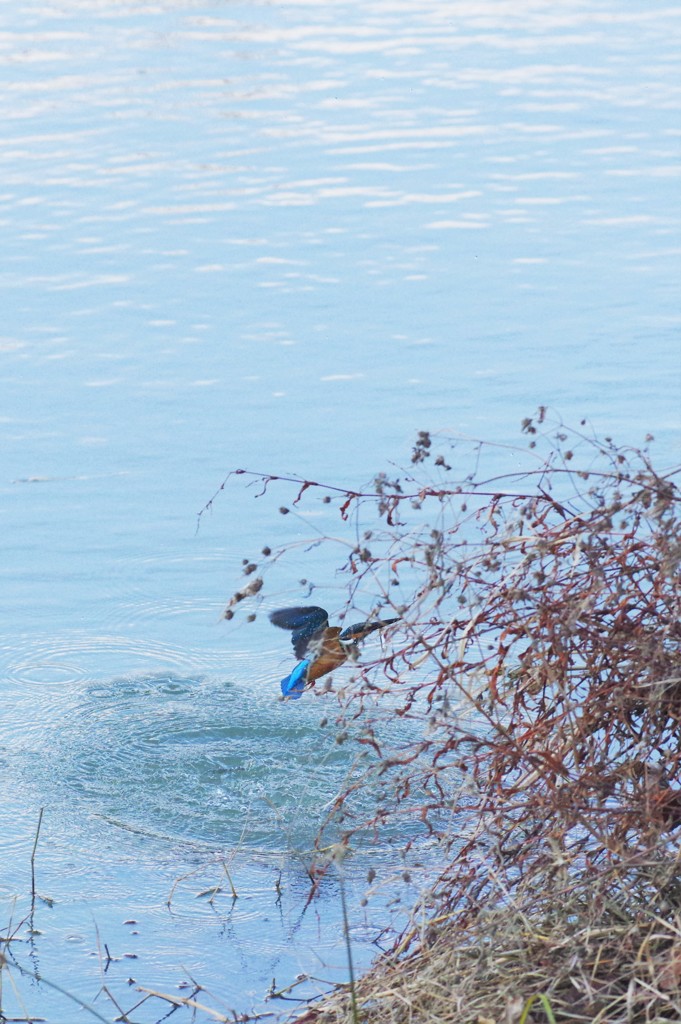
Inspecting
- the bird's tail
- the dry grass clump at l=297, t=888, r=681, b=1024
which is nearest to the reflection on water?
the bird's tail

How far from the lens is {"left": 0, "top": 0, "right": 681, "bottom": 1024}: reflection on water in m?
4.76

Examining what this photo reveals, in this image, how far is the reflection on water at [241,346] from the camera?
15.6 feet

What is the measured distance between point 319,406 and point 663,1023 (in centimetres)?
527

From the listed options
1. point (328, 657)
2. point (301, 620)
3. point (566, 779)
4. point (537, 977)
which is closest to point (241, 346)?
point (301, 620)

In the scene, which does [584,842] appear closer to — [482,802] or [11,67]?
[482,802]

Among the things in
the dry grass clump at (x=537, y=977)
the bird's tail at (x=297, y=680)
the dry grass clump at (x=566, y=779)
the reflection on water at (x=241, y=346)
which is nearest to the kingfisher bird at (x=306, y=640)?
the bird's tail at (x=297, y=680)

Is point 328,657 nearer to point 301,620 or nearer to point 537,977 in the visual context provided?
point 301,620

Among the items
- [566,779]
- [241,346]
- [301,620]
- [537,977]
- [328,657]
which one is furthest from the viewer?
[241,346]

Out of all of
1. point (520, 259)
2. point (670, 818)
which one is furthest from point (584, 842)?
point (520, 259)

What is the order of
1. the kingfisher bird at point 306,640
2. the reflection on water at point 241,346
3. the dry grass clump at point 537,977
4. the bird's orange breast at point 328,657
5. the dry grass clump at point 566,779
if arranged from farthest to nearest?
the reflection on water at point 241,346, the kingfisher bird at point 306,640, the bird's orange breast at point 328,657, the dry grass clump at point 566,779, the dry grass clump at point 537,977

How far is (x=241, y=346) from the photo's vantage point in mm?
8773

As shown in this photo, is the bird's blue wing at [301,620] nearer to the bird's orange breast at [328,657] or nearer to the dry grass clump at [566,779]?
the bird's orange breast at [328,657]

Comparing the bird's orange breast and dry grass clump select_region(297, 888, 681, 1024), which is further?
the bird's orange breast

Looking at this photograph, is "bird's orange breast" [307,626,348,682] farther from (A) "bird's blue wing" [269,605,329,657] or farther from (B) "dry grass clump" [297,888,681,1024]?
(B) "dry grass clump" [297,888,681,1024]
